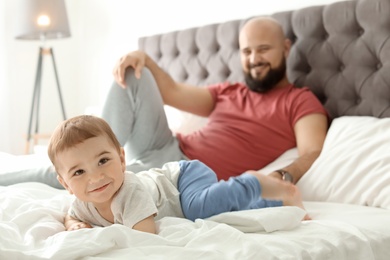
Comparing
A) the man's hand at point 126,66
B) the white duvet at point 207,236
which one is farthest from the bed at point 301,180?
the man's hand at point 126,66

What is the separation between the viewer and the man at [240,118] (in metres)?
2.11

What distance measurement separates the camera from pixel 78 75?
424 cm

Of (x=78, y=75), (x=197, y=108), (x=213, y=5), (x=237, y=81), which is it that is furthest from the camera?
(x=78, y=75)

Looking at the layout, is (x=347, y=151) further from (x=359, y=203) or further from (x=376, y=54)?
(x=376, y=54)

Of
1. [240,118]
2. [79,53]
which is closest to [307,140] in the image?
[240,118]

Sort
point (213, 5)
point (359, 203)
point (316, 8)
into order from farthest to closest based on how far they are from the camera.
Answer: point (213, 5) → point (316, 8) → point (359, 203)

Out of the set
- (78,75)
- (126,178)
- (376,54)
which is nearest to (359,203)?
(376,54)

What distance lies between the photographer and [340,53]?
2.18m

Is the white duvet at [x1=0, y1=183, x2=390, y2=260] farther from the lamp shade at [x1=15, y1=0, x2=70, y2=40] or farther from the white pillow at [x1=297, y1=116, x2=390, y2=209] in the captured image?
the lamp shade at [x1=15, y1=0, x2=70, y2=40]

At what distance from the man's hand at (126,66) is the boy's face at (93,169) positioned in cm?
86

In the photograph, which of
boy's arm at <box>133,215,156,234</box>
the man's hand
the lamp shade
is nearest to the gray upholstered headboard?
the man's hand

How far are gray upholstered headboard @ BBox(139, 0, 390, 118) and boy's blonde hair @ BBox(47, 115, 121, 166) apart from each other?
114cm

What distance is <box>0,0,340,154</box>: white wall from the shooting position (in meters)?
3.50

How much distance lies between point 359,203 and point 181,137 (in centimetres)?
87
